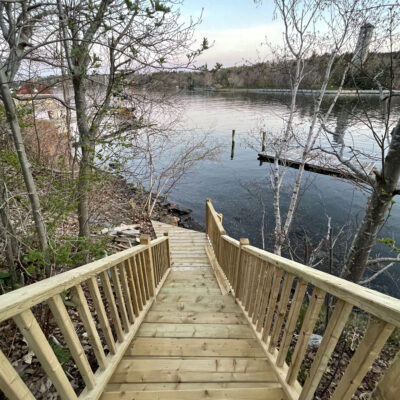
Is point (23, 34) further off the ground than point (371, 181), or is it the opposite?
point (23, 34)

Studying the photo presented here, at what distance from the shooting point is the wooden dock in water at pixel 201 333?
3.27ft

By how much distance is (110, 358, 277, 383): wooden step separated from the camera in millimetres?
1695

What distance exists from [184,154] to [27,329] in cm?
1102

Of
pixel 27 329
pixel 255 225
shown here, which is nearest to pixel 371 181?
pixel 27 329

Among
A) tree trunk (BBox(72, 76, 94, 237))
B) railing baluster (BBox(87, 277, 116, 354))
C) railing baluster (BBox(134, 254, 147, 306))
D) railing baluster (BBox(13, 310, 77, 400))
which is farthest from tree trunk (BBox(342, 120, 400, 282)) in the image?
tree trunk (BBox(72, 76, 94, 237))

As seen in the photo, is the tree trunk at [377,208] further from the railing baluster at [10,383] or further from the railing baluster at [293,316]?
the railing baluster at [10,383]

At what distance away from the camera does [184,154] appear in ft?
38.2

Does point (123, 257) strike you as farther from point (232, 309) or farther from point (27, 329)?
point (232, 309)

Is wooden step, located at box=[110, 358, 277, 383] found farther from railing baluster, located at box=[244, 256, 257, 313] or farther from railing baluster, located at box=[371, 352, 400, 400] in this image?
railing baluster, located at box=[371, 352, 400, 400]

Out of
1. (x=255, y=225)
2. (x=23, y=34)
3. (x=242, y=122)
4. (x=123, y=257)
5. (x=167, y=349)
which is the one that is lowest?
(x=255, y=225)

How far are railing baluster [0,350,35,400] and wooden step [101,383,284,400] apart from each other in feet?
2.38

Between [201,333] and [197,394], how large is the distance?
0.68 m

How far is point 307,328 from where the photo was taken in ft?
4.66

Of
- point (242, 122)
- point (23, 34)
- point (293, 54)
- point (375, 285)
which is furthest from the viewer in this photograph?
point (242, 122)
